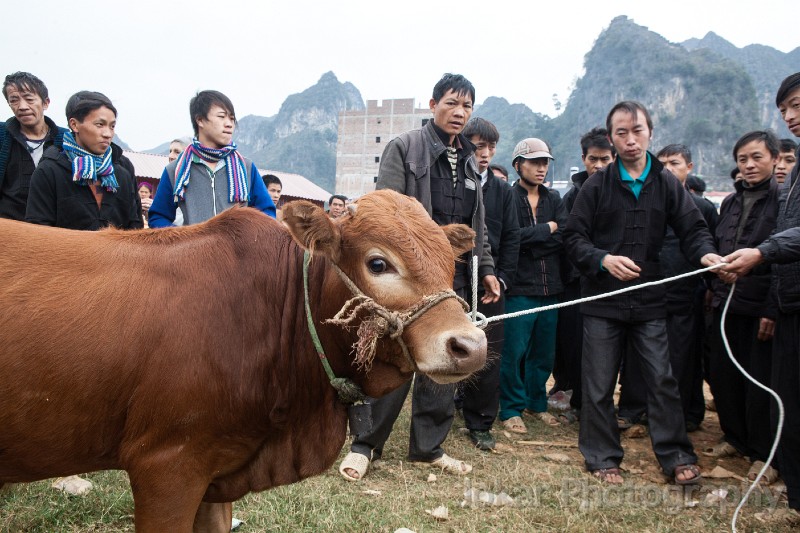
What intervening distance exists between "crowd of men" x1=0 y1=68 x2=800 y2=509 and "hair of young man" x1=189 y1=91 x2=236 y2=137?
2 cm

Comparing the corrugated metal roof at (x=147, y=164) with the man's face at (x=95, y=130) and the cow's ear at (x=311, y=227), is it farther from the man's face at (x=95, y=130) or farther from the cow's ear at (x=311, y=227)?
the cow's ear at (x=311, y=227)

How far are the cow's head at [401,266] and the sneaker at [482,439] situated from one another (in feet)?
9.54

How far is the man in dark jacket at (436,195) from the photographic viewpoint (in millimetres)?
4324

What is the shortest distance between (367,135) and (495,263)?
79.9 m

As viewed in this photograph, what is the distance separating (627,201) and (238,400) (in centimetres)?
365

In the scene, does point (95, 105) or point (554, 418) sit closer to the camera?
point (95, 105)

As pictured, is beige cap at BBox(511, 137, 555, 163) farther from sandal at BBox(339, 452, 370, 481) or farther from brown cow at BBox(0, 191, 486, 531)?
brown cow at BBox(0, 191, 486, 531)

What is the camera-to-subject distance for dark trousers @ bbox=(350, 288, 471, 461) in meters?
4.36

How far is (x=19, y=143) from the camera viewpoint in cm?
455

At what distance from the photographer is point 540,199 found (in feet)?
21.3

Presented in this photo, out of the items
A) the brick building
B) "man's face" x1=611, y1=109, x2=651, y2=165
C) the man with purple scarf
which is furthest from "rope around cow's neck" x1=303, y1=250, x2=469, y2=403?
the brick building

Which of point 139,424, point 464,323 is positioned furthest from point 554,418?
point 139,424

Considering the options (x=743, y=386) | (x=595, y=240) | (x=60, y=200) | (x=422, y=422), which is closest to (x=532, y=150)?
(x=595, y=240)

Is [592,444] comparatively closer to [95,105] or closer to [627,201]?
[627,201]
